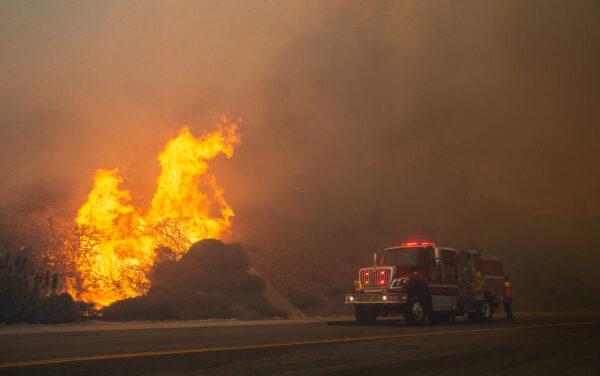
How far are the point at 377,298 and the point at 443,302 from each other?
3.24 m

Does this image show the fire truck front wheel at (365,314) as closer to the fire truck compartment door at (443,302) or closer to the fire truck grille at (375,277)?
the fire truck grille at (375,277)

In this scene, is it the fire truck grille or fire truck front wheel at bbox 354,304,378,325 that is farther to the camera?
fire truck front wheel at bbox 354,304,378,325

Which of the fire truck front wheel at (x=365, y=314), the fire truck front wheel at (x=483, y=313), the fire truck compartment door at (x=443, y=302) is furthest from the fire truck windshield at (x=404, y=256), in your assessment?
the fire truck front wheel at (x=483, y=313)

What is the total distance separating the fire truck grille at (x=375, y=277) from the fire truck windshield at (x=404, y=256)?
2.01 ft

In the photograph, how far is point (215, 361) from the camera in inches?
343

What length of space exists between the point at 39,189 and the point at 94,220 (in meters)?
13.7

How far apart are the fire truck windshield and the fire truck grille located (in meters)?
0.61

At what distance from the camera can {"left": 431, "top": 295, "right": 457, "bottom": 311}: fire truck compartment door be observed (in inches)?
780

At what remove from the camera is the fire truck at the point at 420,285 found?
1885cm

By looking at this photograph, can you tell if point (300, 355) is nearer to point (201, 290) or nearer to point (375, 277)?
point (375, 277)

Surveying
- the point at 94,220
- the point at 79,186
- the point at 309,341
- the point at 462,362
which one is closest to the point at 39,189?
the point at 79,186

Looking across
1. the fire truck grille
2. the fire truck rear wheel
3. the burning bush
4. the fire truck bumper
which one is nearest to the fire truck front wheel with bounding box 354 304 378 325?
the fire truck bumper

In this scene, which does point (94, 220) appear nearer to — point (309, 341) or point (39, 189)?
point (39, 189)

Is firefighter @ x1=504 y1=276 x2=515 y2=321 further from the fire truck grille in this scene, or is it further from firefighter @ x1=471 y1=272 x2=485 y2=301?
the fire truck grille
